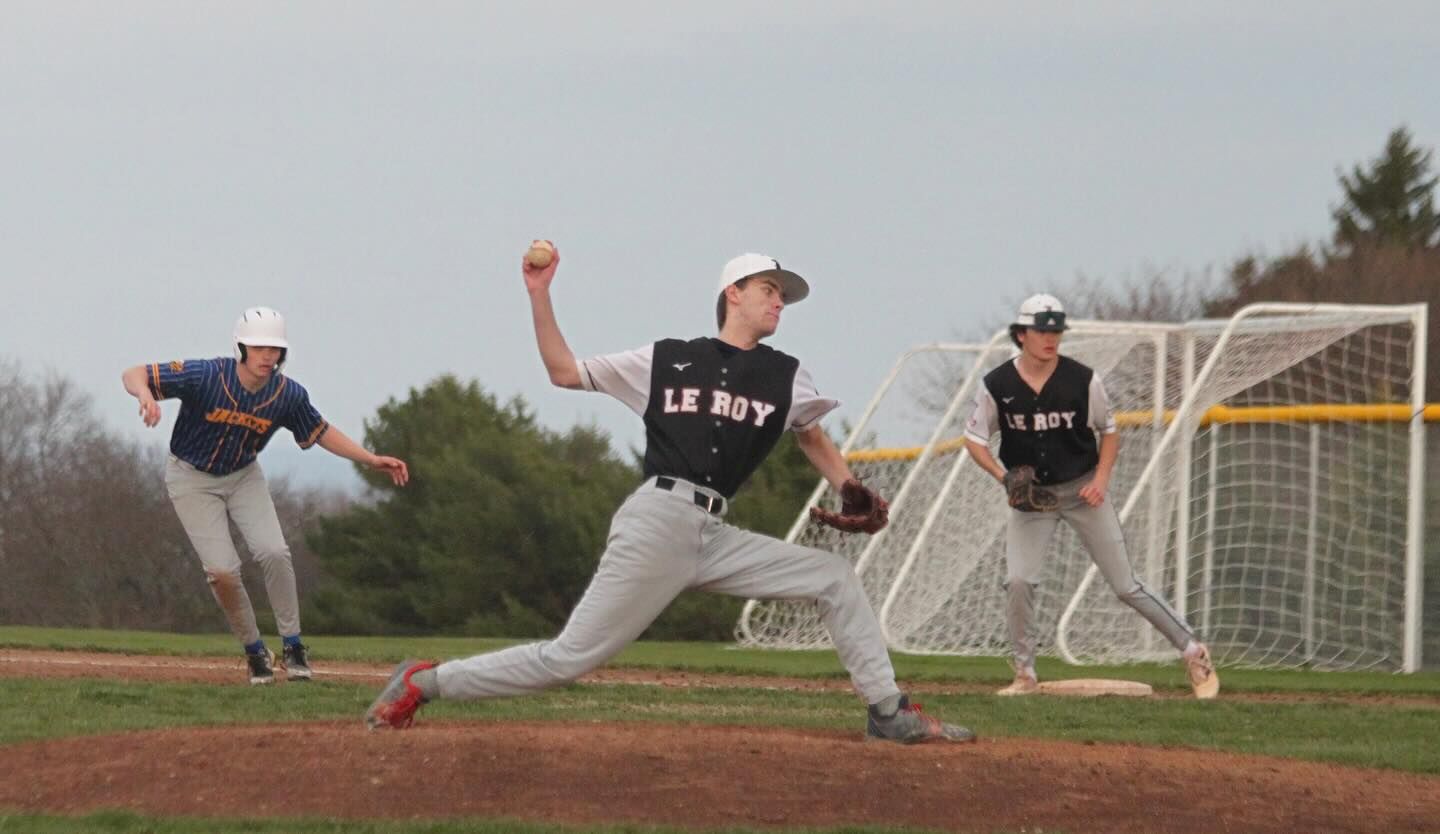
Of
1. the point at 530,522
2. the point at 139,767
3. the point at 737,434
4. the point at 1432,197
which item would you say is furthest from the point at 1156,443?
the point at 1432,197

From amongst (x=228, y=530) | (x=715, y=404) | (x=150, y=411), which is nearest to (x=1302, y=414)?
(x=228, y=530)

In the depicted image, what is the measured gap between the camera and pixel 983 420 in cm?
1227

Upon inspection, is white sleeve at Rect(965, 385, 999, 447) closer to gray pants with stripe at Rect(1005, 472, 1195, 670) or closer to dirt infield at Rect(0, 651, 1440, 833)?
gray pants with stripe at Rect(1005, 472, 1195, 670)

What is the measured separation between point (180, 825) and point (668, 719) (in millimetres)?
3912

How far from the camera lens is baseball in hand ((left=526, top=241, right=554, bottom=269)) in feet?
24.5

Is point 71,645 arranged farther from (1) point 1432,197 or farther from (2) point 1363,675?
(1) point 1432,197

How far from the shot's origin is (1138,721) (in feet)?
35.2

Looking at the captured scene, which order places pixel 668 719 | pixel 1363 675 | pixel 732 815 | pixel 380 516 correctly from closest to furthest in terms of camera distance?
1. pixel 732 815
2. pixel 668 719
3. pixel 1363 675
4. pixel 380 516

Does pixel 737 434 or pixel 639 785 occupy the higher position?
pixel 737 434

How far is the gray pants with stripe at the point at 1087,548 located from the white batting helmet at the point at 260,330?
13.7 feet

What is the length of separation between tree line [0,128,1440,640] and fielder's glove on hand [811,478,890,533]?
33527 mm

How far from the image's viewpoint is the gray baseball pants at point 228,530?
472 inches

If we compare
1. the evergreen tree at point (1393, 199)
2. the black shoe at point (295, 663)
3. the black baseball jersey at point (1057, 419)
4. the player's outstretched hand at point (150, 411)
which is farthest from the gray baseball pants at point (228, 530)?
the evergreen tree at point (1393, 199)

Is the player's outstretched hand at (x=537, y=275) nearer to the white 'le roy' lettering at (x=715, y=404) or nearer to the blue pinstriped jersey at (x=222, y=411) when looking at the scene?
the white 'le roy' lettering at (x=715, y=404)
